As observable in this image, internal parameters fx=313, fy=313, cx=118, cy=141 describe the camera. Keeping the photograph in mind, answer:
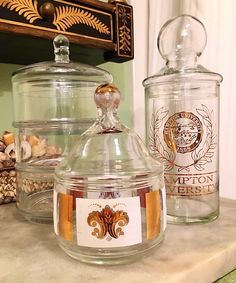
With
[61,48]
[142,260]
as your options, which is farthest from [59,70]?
[142,260]

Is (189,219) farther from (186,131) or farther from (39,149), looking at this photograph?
(39,149)

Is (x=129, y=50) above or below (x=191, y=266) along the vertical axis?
above

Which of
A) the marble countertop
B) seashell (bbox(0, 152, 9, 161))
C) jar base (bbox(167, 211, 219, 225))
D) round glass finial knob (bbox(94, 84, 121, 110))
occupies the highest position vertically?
round glass finial knob (bbox(94, 84, 121, 110))

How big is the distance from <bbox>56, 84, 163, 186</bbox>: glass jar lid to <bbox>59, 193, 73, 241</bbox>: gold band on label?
0.03 meters

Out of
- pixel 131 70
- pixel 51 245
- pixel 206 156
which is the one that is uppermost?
pixel 131 70

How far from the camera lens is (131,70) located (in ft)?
3.39

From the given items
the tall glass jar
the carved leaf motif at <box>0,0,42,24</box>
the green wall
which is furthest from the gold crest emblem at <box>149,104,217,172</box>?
the green wall

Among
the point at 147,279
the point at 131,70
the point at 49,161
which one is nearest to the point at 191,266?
the point at 147,279

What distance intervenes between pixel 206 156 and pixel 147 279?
9.9 inches

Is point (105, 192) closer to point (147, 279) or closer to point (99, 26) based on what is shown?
point (147, 279)

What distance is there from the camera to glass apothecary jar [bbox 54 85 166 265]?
0.36 m

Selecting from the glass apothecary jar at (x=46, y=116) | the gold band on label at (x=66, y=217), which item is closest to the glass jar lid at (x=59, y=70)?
the glass apothecary jar at (x=46, y=116)

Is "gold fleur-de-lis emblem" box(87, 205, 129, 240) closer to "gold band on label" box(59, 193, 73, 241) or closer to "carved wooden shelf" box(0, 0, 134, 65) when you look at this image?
"gold band on label" box(59, 193, 73, 241)

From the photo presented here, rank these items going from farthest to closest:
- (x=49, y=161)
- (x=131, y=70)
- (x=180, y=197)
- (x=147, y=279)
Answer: (x=131, y=70), (x=49, y=161), (x=180, y=197), (x=147, y=279)
